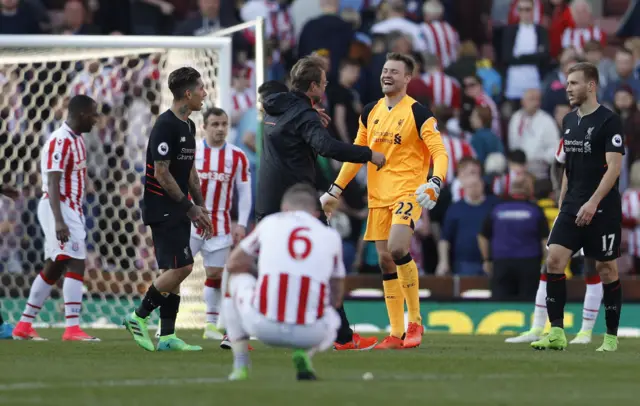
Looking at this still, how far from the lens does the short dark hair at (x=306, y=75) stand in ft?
34.7

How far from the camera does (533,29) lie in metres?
20.3

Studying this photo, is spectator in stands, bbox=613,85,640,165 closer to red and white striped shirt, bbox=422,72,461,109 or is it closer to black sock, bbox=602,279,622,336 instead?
red and white striped shirt, bbox=422,72,461,109

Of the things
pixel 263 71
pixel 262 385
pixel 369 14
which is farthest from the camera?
pixel 369 14

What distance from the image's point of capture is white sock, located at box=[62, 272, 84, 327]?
1265cm

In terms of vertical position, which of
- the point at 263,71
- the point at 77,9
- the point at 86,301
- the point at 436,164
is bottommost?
the point at 86,301

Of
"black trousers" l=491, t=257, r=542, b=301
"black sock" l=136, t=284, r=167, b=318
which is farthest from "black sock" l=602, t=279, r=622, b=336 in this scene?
"black trousers" l=491, t=257, r=542, b=301

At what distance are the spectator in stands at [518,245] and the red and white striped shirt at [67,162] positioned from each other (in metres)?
5.75

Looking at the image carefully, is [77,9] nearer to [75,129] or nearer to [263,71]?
[263,71]

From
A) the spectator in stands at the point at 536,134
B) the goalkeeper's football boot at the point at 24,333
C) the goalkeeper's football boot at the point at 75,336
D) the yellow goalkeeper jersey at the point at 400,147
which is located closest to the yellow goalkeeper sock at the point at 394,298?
the yellow goalkeeper jersey at the point at 400,147

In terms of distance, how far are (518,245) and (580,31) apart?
5625 millimetres

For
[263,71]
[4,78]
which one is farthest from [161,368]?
[4,78]

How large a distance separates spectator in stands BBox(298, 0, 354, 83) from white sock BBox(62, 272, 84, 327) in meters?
7.76

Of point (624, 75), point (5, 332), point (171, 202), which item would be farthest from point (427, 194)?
point (624, 75)

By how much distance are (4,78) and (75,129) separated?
4.75 m
